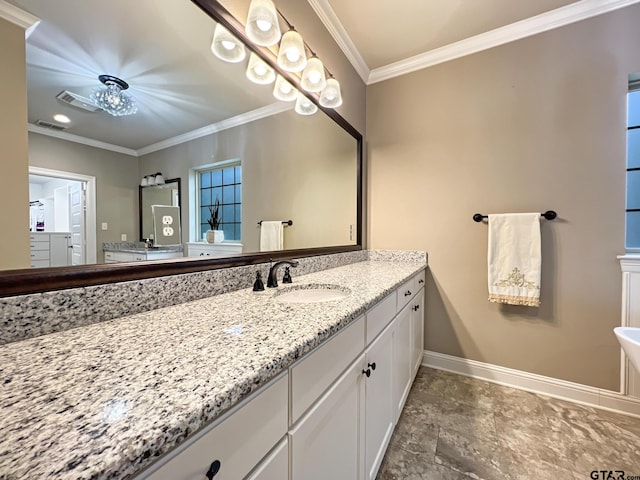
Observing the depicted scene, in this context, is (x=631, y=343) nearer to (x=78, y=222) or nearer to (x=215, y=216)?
(x=215, y=216)

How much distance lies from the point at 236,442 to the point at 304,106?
1642 millimetres

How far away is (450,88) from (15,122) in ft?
7.75

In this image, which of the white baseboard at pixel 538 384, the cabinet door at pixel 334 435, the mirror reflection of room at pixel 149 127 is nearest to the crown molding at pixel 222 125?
the mirror reflection of room at pixel 149 127

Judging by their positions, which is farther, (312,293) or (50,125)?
(312,293)

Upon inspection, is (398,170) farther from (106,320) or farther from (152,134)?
(106,320)

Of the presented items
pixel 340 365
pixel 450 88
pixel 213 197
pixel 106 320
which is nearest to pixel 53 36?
pixel 213 197

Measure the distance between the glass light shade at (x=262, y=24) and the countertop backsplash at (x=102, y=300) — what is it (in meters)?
1.02

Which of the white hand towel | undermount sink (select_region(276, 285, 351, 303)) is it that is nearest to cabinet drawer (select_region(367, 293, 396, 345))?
undermount sink (select_region(276, 285, 351, 303))

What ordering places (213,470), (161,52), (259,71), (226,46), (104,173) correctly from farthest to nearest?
(259,71)
(226,46)
(161,52)
(104,173)
(213,470)

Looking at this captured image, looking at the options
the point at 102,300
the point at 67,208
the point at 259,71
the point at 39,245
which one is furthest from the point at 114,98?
the point at 259,71

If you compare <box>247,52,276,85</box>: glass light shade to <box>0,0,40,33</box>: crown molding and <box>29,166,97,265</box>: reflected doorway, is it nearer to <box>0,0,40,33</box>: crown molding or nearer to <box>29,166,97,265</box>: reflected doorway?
<box>0,0,40,33</box>: crown molding

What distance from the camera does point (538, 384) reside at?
1.71 metres

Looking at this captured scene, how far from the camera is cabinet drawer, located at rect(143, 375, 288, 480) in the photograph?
1.13ft

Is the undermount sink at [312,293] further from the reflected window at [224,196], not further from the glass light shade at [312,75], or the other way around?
the glass light shade at [312,75]
